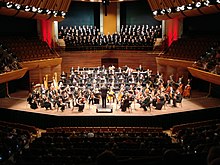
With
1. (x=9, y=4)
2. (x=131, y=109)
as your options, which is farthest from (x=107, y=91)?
(x=9, y=4)

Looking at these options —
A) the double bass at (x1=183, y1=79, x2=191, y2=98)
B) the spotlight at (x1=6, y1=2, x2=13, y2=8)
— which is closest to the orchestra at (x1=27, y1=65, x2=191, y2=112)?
the double bass at (x1=183, y1=79, x2=191, y2=98)

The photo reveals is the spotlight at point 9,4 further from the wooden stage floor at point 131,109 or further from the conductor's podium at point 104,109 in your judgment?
the conductor's podium at point 104,109

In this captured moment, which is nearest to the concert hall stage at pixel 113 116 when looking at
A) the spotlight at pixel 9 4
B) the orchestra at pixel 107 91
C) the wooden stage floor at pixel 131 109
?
the wooden stage floor at pixel 131 109

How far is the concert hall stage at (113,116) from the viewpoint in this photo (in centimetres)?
1034

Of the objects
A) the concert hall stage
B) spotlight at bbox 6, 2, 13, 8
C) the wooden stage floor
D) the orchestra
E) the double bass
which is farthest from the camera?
the double bass

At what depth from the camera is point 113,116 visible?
10.3m

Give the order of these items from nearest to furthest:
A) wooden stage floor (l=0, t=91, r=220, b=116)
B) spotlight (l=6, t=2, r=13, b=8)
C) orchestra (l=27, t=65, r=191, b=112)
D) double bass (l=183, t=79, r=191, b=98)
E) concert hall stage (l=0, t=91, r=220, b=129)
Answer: concert hall stage (l=0, t=91, r=220, b=129), wooden stage floor (l=0, t=91, r=220, b=116), orchestra (l=27, t=65, r=191, b=112), spotlight (l=6, t=2, r=13, b=8), double bass (l=183, t=79, r=191, b=98)

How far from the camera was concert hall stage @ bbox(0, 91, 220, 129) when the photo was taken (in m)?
10.3

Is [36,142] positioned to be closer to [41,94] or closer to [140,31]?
[41,94]

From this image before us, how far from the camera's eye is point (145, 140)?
23.3 feet

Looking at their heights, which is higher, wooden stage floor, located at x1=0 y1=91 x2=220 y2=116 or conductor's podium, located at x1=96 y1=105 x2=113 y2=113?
conductor's podium, located at x1=96 y1=105 x2=113 y2=113

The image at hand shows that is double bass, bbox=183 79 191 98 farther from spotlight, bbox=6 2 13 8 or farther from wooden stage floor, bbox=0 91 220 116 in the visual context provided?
spotlight, bbox=6 2 13 8

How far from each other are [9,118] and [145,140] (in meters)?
6.84

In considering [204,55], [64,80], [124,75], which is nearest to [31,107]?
[64,80]
